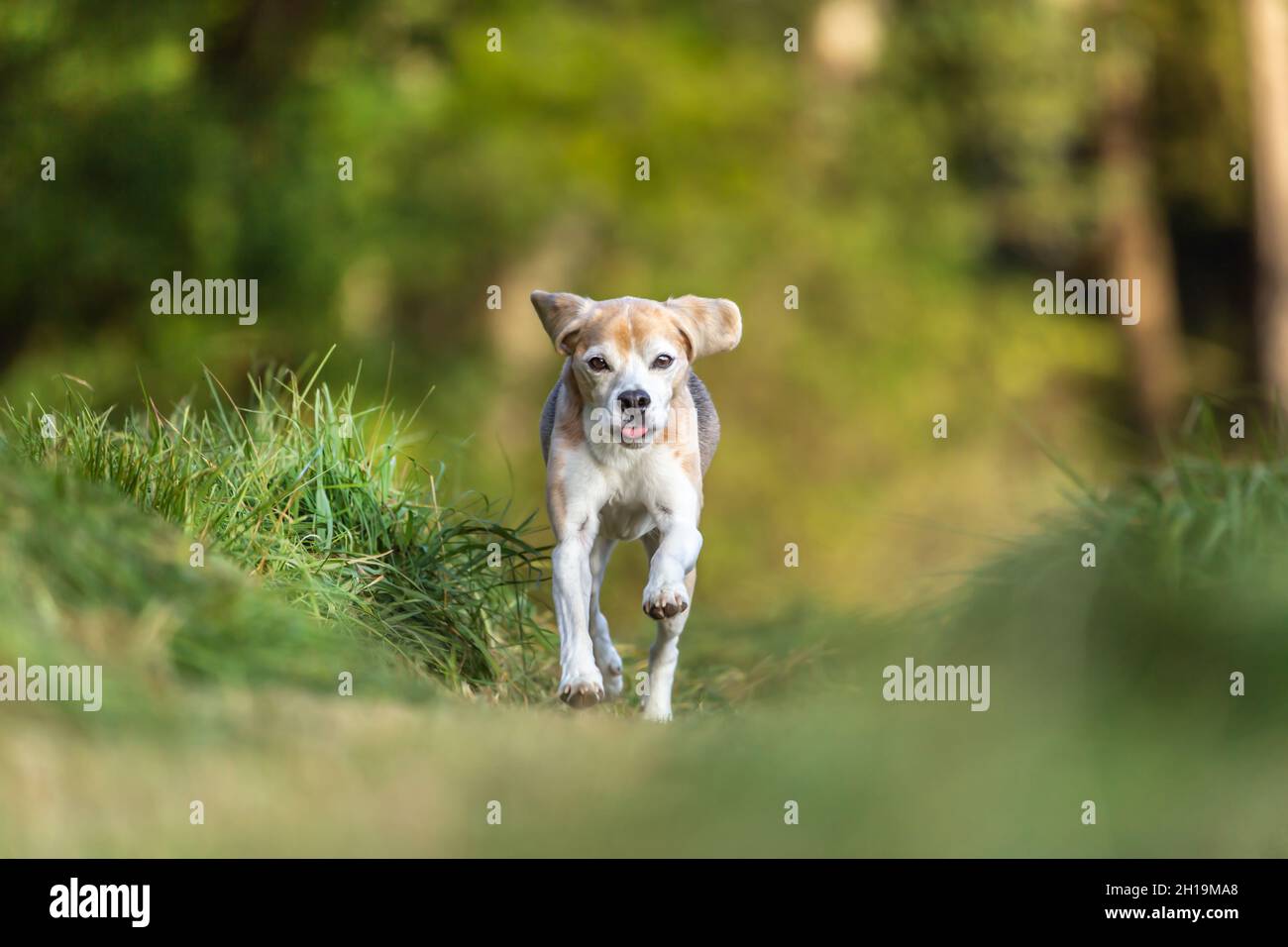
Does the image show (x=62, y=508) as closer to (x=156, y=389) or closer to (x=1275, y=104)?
(x=156, y=389)

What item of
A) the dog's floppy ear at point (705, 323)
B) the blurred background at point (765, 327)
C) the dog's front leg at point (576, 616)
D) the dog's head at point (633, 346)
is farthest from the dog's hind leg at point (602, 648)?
the dog's floppy ear at point (705, 323)

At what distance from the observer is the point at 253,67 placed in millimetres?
16672

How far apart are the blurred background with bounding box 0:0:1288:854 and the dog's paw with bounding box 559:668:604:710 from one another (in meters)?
0.06

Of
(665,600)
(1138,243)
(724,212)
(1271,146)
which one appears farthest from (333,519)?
(1138,243)

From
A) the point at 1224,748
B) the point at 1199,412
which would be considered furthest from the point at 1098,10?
the point at 1224,748

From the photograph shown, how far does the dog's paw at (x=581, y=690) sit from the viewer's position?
5441 millimetres

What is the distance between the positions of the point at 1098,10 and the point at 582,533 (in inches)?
727

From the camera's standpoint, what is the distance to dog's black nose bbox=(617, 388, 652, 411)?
568 cm

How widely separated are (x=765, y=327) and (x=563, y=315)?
1419cm

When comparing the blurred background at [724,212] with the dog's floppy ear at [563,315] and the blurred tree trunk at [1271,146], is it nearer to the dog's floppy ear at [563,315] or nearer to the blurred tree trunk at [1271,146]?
the blurred tree trunk at [1271,146]

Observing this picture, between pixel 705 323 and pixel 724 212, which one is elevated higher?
pixel 724 212

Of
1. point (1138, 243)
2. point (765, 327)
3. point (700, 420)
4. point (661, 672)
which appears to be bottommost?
point (661, 672)

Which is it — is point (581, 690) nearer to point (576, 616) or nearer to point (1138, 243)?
point (576, 616)

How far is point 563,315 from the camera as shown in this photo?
607 cm
